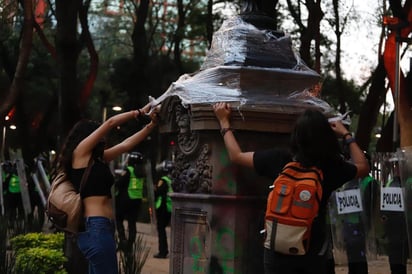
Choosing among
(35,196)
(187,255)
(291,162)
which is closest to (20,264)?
(187,255)

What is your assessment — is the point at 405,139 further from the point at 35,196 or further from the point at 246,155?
the point at 246,155

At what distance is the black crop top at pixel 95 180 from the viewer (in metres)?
5.28

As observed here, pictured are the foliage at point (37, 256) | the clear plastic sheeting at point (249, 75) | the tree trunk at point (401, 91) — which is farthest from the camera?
the tree trunk at point (401, 91)

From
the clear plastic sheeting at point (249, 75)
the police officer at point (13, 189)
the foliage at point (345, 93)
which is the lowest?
the police officer at point (13, 189)

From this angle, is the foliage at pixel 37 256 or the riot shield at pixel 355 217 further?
the riot shield at pixel 355 217

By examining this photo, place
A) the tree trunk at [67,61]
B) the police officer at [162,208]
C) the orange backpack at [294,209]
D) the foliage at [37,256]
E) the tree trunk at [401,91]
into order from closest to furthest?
the orange backpack at [294,209]
the foliage at [37,256]
the tree trunk at [67,61]
the police officer at [162,208]
the tree trunk at [401,91]

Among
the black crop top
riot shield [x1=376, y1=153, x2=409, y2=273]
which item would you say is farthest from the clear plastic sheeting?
riot shield [x1=376, y1=153, x2=409, y2=273]

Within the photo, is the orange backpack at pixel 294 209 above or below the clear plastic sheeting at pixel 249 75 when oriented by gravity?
below

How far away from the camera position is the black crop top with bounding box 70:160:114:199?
528 centimetres

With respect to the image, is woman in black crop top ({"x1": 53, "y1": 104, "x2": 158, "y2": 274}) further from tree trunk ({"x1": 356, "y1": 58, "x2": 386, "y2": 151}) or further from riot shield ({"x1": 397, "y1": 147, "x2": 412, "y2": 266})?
tree trunk ({"x1": 356, "y1": 58, "x2": 386, "y2": 151})

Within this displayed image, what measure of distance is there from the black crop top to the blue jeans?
0.60 feet

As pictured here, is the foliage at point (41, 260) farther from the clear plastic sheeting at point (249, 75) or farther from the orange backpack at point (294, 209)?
the orange backpack at point (294, 209)

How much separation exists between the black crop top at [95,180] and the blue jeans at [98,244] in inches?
7.2

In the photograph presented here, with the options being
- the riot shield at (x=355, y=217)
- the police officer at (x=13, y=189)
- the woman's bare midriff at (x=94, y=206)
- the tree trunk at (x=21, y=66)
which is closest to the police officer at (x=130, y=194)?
the tree trunk at (x=21, y=66)
